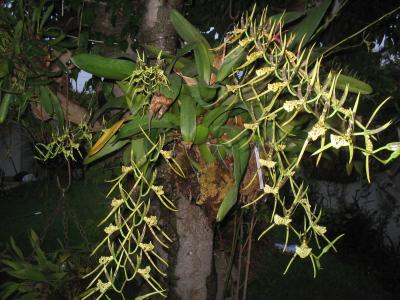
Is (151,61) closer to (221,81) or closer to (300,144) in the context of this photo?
(221,81)

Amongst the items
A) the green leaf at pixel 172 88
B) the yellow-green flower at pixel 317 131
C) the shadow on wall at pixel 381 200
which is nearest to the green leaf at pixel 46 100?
the green leaf at pixel 172 88

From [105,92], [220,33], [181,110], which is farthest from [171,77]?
[220,33]

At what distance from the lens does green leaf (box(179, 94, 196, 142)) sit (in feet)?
1.81

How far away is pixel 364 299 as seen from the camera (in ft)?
9.13

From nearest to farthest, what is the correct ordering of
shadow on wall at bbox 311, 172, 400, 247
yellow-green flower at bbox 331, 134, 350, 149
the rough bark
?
yellow-green flower at bbox 331, 134, 350, 149, the rough bark, shadow on wall at bbox 311, 172, 400, 247

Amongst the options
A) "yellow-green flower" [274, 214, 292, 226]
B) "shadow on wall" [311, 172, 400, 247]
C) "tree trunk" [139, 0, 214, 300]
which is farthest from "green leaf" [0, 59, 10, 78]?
"shadow on wall" [311, 172, 400, 247]

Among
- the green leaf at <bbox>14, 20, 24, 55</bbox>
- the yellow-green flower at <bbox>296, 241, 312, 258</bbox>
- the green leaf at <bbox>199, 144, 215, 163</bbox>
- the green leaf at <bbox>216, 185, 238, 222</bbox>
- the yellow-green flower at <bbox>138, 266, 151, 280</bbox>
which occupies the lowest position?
the yellow-green flower at <bbox>138, 266, 151, 280</bbox>

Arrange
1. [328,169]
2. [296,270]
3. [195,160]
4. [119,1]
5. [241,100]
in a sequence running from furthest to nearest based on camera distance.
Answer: [328,169] → [296,270] → [119,1] → [195,160] → [241,100]

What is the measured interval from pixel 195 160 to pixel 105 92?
23cm

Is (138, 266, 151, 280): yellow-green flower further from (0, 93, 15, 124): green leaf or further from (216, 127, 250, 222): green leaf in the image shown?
(0, 93, 15, 124): green leaf

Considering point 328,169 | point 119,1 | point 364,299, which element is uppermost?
point 119,1

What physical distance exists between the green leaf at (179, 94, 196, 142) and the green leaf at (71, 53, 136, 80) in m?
0.10

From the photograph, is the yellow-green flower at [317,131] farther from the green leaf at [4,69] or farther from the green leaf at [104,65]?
the green leaf at [4,69]

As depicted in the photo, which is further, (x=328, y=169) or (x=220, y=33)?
(x=328, y=169)
